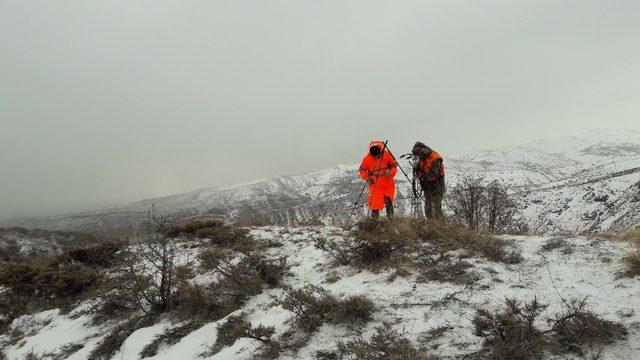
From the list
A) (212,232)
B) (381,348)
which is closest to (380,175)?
(212,232)

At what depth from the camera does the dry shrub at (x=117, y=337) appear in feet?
15.8

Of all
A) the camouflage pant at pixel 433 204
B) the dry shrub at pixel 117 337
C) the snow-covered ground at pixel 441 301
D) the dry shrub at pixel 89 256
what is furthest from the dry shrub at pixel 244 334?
the dry shrub at pixel 89 256

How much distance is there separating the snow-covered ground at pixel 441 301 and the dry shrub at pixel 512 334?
11cm

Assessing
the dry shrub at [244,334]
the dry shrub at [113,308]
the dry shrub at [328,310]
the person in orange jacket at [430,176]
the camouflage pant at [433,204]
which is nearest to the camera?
the dry shrub at [244,334]

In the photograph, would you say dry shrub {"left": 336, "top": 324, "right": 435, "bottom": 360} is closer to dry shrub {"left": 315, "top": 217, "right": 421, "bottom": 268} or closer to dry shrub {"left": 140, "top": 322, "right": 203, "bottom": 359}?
dry shrub {"left": 315, "top": 217, "right": 421, "bottom": 268}

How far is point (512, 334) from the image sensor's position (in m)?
2.83

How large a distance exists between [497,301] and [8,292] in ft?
31.5

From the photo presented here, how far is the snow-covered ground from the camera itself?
10.4ft

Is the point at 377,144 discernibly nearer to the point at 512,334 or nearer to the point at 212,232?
the point at 212,232

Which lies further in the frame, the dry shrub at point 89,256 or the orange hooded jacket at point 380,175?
the dry shrub at point 89,256

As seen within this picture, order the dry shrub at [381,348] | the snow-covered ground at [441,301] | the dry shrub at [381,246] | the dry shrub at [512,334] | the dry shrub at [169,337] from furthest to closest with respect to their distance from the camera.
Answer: the dry shrub at [381,246] < the dry shrub at [169,337] < the snow-covered ground at [441,301] < the dry shrub at [381,348] < the dry shrub at [512,334]

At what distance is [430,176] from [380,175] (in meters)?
1.21

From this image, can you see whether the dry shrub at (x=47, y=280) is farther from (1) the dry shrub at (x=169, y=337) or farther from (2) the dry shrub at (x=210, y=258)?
(1) the dry shrub at (x=169, y=337)

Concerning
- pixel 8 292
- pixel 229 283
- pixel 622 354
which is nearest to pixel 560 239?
pixel 622 354
